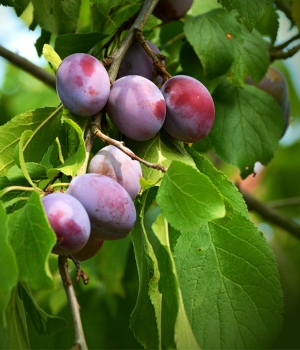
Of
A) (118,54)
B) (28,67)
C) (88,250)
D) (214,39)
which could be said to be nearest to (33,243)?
(88,250)

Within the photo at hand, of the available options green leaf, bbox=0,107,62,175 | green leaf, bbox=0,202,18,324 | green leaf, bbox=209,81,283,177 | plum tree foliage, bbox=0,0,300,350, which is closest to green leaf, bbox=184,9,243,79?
plum tree foliage, bbox=0,0,300,350

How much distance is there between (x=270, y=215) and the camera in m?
1.68

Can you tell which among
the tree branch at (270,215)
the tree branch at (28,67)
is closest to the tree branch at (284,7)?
the tree branch at (270,215)

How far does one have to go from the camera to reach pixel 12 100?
209cm

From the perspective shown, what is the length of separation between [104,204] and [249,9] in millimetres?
427

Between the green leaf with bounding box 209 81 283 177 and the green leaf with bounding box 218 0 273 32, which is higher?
the green leaf with bounding box 218 0 273 32

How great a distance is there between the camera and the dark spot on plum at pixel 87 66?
0.82m

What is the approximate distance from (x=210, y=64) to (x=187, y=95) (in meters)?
0.34

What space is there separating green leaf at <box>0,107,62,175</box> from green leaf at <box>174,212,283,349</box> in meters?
0.28

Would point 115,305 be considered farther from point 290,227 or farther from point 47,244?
point 47,244

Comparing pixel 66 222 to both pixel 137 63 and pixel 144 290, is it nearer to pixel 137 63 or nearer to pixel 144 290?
pixel 144 290

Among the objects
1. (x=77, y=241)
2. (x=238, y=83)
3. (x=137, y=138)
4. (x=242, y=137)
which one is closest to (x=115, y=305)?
(x=242, y=137)

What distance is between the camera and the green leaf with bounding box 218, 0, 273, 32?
906 mm

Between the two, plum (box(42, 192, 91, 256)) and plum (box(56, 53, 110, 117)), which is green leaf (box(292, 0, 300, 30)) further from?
plum (box(42, 192, 91, 256))
